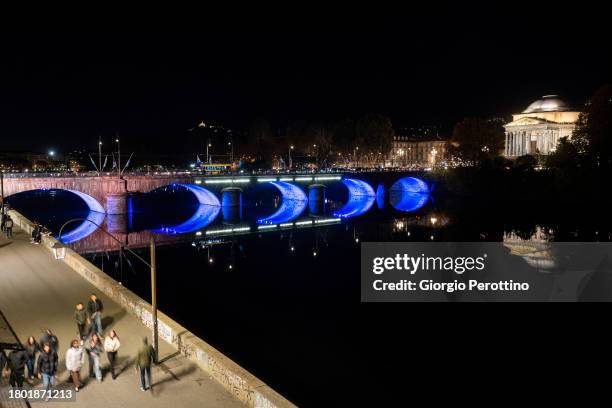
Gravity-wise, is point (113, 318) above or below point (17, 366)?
below

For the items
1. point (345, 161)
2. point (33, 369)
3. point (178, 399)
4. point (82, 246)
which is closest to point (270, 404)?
point (178, 399)

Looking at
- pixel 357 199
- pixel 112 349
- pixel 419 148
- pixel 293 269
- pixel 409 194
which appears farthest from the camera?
pixel 419 148

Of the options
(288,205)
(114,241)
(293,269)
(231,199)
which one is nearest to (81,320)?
(293,269)

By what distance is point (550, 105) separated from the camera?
4350 inches

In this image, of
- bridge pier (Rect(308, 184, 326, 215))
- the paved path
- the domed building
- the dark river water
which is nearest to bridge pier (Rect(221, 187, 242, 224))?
the dark river water

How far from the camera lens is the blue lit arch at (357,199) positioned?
71.6 meters

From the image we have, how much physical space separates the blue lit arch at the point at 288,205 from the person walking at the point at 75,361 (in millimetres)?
48280

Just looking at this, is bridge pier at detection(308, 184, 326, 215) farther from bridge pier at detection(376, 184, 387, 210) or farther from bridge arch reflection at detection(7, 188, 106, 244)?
bridge arch reflection at detection(7, 188, 106, 244)

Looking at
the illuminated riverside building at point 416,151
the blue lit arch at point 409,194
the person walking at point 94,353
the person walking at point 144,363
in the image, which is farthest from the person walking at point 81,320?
the illuminated riverside building at point 416,151

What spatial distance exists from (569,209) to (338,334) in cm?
5075

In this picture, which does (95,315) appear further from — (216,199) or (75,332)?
(216,199)

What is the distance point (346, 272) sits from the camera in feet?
116

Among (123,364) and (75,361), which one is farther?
(123,364)

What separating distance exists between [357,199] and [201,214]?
32300 mm
